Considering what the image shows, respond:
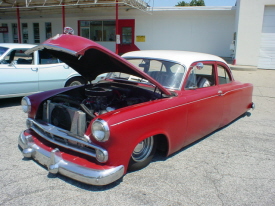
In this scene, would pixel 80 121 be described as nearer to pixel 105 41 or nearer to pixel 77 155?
pixel 77 155

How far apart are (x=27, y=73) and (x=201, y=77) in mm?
4008

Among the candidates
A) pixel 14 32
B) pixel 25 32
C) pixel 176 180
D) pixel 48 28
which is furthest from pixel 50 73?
pixel 14 32

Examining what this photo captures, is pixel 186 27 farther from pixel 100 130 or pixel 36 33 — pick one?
pixel 100 130

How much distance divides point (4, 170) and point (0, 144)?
3.02ft

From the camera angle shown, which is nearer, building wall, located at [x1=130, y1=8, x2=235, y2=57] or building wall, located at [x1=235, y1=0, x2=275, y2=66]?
building wall, located at [x1=235, y1=0, x2=275, y2=66]

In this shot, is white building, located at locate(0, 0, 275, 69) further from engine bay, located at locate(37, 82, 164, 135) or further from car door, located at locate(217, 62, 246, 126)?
engine bay, located at locate(37, 82, 164, 135)

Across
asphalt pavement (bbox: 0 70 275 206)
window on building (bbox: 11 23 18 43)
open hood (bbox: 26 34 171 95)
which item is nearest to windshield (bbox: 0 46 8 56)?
asphalt pavement (bbox: 0 70 275 206)

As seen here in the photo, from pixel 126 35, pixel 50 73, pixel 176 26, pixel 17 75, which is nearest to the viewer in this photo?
pixel 17 75

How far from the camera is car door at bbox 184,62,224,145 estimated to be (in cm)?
386

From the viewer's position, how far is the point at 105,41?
822 inches

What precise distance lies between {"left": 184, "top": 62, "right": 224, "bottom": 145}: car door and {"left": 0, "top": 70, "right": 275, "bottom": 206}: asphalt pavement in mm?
349

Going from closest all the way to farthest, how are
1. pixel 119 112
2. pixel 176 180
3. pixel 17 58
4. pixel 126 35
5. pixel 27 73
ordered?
pixel 119 112 → pixel 176 180 → pixel 27 73 → pixel 17 58 → pixel 126 35

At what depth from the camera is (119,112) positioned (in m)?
2.99

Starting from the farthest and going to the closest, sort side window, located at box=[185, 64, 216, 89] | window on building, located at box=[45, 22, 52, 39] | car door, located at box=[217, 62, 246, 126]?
window on building, located at box=[45, 22, 52, 39]
car door, located at box=[217, 62, 246, 126]
side window, located at box=[185, 64, 216, 89]
